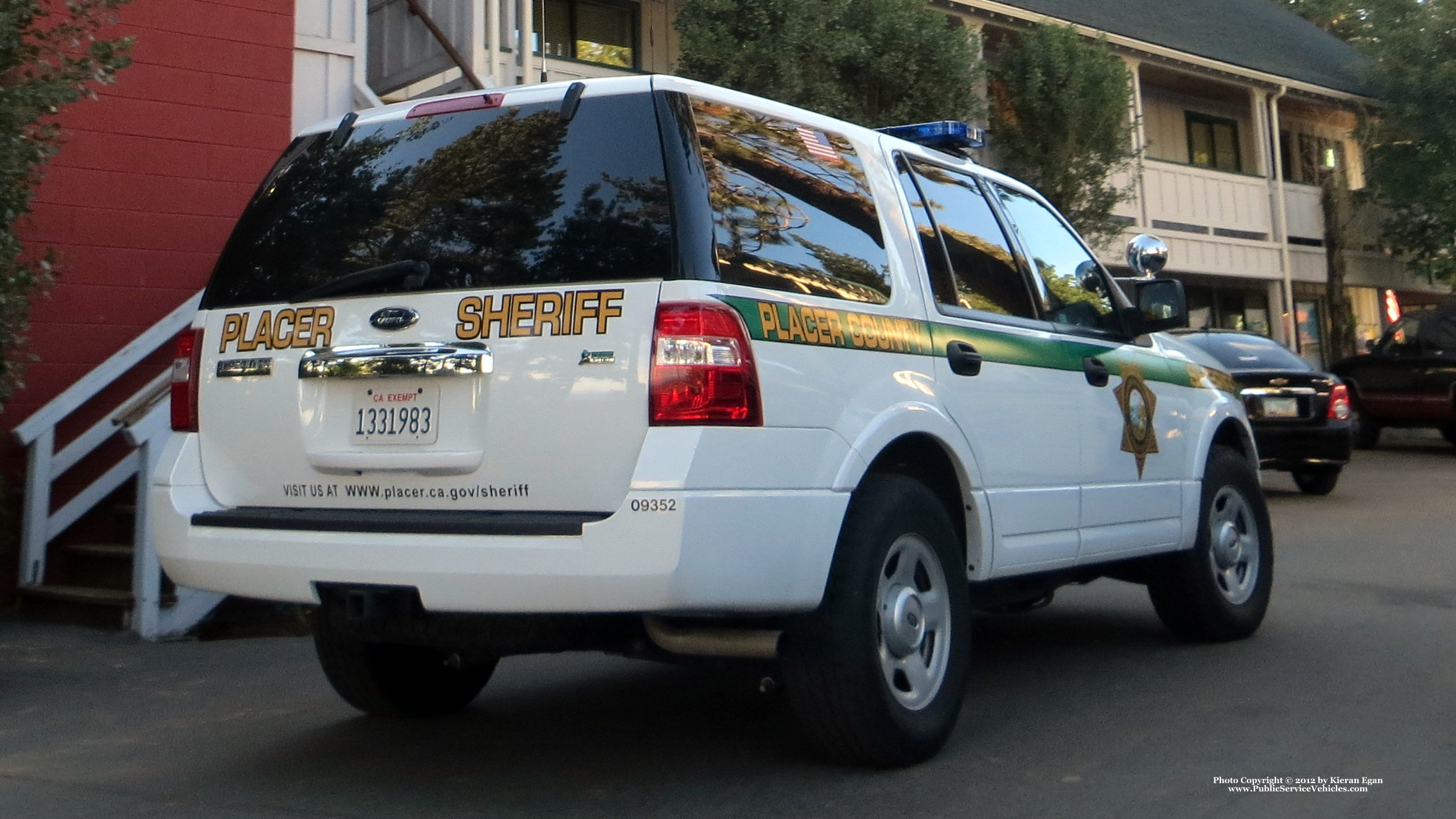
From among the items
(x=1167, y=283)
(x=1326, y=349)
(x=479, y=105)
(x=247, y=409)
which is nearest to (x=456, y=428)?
(x=247, y=409)

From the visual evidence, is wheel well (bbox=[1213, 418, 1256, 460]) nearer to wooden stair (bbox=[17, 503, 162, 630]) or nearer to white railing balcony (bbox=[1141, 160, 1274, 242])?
wooden stair (bbox=[17, 503, 162, 630])

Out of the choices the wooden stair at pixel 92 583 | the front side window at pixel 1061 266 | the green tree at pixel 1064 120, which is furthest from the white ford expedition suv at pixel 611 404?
the green tree at pixel 1064 120

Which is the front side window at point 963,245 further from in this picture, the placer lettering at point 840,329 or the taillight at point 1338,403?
the taillight at point 1338,403

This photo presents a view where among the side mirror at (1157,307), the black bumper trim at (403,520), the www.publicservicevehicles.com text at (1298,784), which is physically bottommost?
the www.publicservicevehicles.com text at (1298,784)

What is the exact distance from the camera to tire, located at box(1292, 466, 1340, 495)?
13663 millimetres

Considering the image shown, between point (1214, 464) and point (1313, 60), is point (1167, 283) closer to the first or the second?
point (1214, 464)

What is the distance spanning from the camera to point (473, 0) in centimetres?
1090

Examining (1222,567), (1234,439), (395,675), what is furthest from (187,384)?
(1234,439)

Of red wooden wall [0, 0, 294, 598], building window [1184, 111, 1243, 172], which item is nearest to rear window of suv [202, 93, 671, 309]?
red wooden wall [0, 0, 294, 598]

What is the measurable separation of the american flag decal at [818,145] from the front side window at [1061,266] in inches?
47.1

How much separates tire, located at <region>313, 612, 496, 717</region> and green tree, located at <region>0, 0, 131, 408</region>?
7.06 feet

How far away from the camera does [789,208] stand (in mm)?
4277

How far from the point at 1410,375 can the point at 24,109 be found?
55.3 feet

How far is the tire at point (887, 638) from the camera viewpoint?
160 inches
